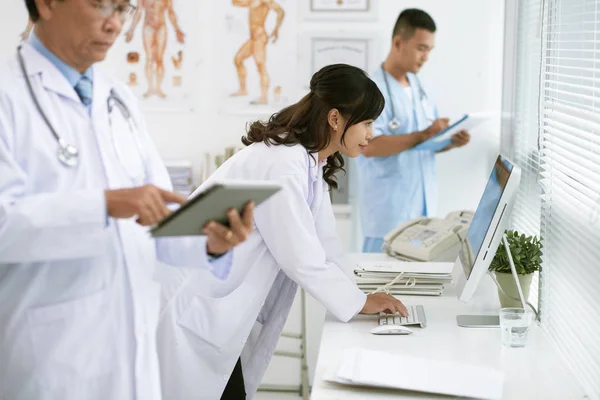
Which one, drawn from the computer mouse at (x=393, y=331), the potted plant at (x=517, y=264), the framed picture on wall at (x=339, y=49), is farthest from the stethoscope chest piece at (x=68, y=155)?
the framed picture on wall at (x=339, y=49)

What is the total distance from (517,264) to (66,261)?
1.23 meters

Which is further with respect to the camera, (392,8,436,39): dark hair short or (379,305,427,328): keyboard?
(392,8,436,39): dark hair short

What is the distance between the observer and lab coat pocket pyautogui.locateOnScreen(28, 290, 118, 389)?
5.40 feet

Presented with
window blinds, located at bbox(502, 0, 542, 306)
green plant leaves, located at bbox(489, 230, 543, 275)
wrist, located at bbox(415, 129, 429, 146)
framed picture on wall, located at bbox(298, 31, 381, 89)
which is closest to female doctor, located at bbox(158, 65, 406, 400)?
green plant leaves, located at bbox(489, 230, 543, 275)

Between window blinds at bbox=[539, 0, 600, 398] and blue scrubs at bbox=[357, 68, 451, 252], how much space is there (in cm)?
155

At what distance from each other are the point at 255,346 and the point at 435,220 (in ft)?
3.52

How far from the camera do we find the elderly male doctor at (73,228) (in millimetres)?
1539

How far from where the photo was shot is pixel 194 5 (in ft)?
14.9

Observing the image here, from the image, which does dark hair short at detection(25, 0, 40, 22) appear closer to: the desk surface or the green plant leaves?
the desk surface

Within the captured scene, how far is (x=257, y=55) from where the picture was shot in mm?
4574

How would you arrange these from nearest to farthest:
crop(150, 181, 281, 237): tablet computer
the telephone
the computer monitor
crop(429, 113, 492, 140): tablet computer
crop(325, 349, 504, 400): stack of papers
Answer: crop(150, 181, 281, 237): tablet computer < crop(325, 349, 504, 400): stack of papers < the computer monitor < the telephone < crop(429, 113, 492, 140): tablet computer

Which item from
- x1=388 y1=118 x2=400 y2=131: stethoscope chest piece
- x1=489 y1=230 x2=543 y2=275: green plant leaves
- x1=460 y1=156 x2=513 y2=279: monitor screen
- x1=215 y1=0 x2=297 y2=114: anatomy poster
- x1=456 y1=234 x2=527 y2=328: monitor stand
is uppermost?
x1=215 y1=0 x2=297 y2=114: anatomy poster

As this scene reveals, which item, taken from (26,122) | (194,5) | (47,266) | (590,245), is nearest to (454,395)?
(590,245)

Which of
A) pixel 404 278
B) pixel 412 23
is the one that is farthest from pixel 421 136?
pixel 404 278
